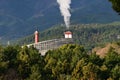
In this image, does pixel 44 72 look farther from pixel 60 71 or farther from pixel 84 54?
pixel 84 54

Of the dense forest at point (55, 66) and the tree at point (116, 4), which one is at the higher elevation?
the tree at point (116, 4)

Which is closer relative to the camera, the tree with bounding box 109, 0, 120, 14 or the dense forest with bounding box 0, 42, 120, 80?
the tree with bounding box 109, 0, 120, 14

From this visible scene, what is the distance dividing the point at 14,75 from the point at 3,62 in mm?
2347

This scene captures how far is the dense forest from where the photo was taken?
67.4 metres

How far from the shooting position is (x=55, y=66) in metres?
70.1

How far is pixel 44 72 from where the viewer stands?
7000cm

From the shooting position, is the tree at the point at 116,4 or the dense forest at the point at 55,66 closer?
the tree at the point at 116,4

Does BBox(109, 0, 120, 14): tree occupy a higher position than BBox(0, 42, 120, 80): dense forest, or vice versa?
BBox(109, 0, 120, 14): tree

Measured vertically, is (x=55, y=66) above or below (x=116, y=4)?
below

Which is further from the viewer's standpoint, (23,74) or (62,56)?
(62,56)

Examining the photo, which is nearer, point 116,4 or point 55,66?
point 116,4

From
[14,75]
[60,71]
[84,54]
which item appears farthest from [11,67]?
[84,54]

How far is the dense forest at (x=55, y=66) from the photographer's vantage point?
67.4 meters

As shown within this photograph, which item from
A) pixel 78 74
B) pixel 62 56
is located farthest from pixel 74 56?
pixel 78 74
